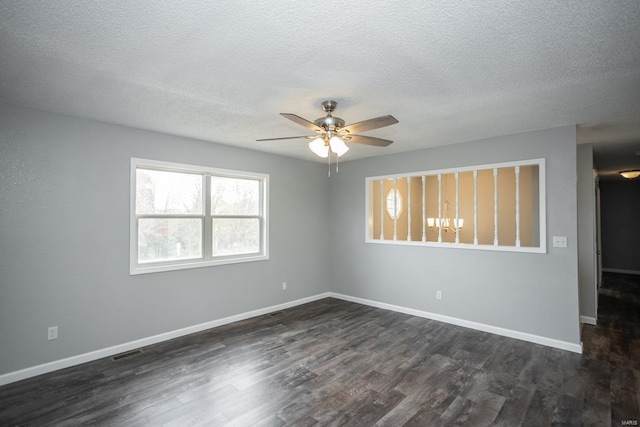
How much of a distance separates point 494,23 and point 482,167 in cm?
289

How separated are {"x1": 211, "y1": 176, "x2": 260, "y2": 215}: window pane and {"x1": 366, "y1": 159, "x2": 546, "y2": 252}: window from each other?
1973 mm

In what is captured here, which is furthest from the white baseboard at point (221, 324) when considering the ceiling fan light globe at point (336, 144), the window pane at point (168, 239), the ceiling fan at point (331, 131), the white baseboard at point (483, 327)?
the ceiling fan light globe at point (336, 144)

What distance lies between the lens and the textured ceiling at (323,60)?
1664 mm

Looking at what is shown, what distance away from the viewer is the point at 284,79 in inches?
96.3

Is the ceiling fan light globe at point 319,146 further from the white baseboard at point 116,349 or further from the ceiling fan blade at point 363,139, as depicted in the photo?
the white baseboard at point 116,349

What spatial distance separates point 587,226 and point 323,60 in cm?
450

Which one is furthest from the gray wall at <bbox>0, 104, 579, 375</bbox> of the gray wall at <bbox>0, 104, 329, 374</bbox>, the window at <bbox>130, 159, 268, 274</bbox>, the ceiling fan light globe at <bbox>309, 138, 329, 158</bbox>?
the ceiling fan light globe at <bbox>309, 138, 329, 158</bbox>

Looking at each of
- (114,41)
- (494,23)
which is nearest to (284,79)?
(114,41)

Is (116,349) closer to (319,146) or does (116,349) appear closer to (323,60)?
(319,146)

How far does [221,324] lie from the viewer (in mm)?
4465

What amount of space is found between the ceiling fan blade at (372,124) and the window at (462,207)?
2325 mm

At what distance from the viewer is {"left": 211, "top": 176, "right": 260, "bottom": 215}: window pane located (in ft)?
15.0

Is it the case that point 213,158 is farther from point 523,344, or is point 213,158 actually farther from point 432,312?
point 523,344

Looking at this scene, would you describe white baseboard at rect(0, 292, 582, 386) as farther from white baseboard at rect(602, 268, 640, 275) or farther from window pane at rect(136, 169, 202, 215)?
white baseboard at rect(602, 268, 640, 275)
